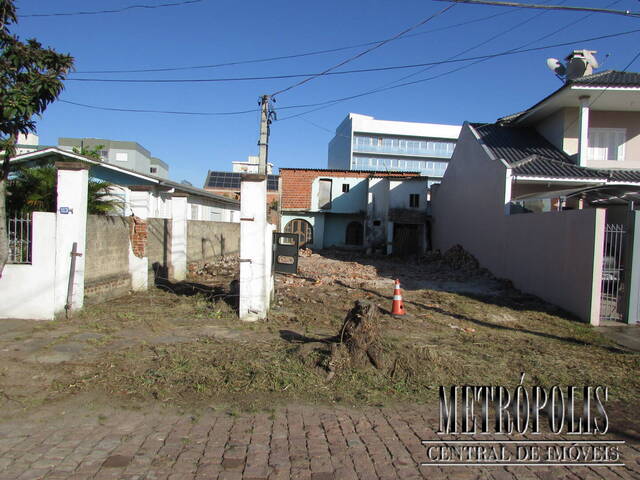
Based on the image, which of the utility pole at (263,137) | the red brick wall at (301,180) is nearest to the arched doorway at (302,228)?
the red brick wall at (301,180)

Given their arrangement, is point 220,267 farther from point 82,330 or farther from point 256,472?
point 256,472

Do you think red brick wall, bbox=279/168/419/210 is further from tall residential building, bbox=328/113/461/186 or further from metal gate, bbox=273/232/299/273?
tall residential building, bbox=328/113/461/186

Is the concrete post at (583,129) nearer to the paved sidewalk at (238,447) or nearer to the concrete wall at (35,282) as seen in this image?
the paved sidewalk at (238,447)

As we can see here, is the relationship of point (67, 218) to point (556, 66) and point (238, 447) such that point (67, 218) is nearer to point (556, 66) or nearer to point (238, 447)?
point (238, 447)

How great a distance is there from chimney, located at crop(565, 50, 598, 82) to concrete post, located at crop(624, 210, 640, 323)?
1200 centimetres

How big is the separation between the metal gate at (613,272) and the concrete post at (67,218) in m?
10.1

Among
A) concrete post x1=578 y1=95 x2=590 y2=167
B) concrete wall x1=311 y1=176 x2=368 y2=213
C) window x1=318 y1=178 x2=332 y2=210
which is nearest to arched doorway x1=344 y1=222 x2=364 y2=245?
concrete wall x1=311 y1=176 x2=368 y2=213

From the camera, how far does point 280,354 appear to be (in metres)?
5.81

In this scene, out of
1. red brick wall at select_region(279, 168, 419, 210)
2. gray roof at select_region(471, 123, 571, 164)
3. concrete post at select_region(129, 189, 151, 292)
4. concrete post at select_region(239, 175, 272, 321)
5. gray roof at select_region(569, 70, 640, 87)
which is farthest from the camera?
red brick wall at select_region(279, 168, 419, 210)

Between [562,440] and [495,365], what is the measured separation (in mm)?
1930

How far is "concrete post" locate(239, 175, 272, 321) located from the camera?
7.72 m

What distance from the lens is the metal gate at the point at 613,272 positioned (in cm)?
881

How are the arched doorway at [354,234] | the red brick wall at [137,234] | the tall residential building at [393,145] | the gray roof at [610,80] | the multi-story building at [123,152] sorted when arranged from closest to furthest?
the red brick wall at [137,234], the gray roof at [610,80], the arched doorway at [354,234], the multi-story building at [123,152], the tall residential building at [393,145]

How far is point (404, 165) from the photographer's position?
A: 2322 inches
